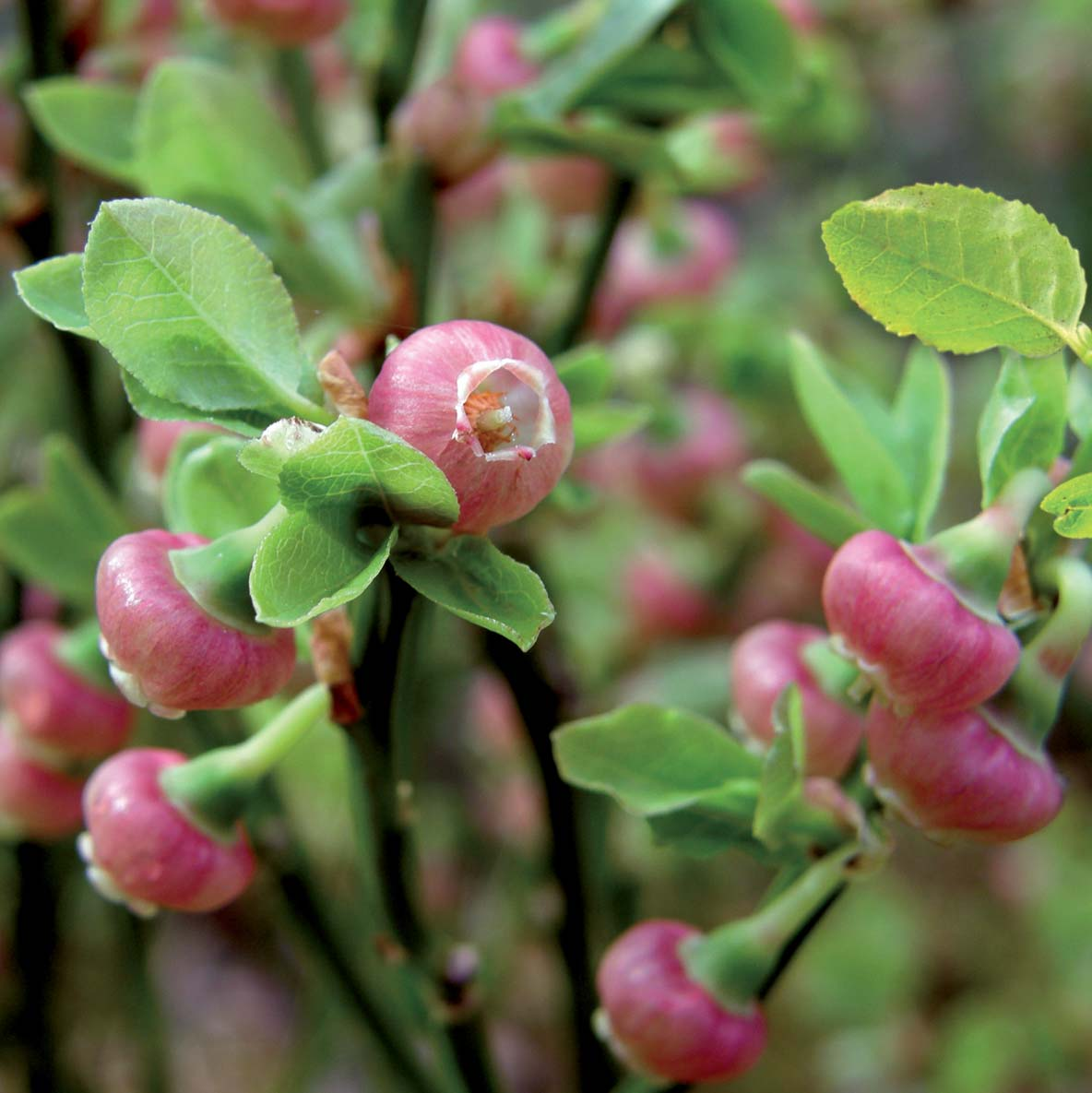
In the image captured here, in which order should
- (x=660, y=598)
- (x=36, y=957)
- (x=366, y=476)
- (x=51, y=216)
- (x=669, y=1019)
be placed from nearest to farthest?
(x=366, y=476) → (x=669, y=1019) → (x=51, y=216) → (x=36, y=957) → (x=660, y=598)

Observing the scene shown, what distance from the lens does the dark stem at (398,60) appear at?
584 mm

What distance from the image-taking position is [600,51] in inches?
20.8

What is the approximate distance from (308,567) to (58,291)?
0.10 m

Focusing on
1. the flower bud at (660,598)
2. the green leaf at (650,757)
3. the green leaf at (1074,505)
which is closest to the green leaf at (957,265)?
the green leaf at (1074,505)

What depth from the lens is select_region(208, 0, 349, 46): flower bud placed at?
0.58m

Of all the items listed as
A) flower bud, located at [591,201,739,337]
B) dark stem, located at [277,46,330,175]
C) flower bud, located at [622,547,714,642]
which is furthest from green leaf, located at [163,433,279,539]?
flower bud, located at [622,547,714,642]

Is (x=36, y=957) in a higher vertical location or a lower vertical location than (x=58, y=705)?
lower

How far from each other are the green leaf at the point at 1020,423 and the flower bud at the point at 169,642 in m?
0.20

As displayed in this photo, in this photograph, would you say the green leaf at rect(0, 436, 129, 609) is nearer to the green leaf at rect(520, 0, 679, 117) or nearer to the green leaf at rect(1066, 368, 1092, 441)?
the green leaf at rect(520, 0, 679, 117)

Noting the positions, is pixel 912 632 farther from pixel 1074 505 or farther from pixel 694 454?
pixel 694 454

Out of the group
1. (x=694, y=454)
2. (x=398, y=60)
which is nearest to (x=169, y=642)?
(x=398, y=60)

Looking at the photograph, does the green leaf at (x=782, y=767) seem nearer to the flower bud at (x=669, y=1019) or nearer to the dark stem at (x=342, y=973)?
the flower bud at (x=669, y=1019)

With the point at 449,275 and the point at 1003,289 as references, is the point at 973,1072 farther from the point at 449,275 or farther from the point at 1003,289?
the point at 1003,289

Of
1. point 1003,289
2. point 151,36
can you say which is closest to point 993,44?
point 151,36
